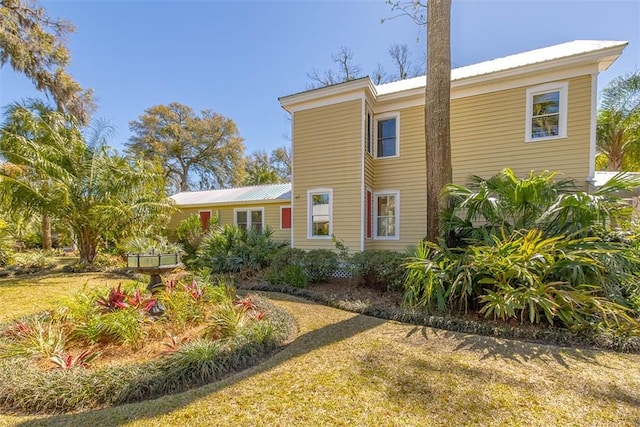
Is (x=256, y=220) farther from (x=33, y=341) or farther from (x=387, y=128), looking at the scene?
(x=33, y=341)

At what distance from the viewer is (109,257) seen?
35.9ft

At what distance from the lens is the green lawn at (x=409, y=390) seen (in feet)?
7.61

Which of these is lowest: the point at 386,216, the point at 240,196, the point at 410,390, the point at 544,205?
the point at 410,390

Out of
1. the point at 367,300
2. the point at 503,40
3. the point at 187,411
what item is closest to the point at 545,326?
the point at 367,300

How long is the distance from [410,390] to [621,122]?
1622 cm

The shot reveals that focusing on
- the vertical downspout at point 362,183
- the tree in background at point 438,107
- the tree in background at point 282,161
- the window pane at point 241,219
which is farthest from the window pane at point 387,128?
the tree in background at point 282,161

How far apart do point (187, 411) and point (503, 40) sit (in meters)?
15.4

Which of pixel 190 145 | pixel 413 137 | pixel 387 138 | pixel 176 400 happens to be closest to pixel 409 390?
pixel 176 400

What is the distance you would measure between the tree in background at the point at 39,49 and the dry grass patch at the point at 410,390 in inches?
584

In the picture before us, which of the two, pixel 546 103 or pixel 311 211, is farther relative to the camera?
pixel 311 211

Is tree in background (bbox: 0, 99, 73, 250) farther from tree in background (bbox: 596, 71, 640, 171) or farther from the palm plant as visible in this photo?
tree in background (bbox: 596, 71, 640, 171)

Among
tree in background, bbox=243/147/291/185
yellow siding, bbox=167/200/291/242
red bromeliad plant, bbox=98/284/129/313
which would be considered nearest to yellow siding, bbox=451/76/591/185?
yellow siding, bbox=167/200/291/242

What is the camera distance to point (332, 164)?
30.5ft

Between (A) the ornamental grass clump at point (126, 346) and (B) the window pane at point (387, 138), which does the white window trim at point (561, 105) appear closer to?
(B) the window pane at point (387, 138)
